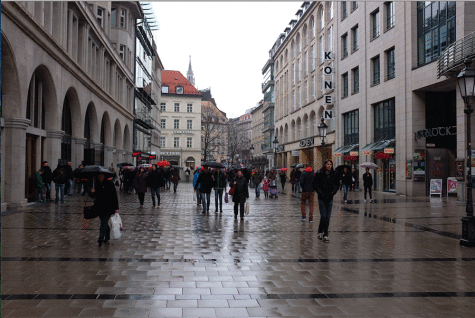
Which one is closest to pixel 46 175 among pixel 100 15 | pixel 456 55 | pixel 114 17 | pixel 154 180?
pixel 154 180

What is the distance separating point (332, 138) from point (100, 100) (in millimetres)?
22739

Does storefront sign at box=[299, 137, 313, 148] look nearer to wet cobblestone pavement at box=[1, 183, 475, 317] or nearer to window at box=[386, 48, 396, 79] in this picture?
window at box=[386, 48, 396, 79]

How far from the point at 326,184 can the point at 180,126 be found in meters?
72.8

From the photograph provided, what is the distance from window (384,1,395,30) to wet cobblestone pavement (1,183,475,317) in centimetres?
2160

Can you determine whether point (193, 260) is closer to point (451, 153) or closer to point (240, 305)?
point (240, 305)

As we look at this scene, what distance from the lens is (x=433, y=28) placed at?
2498 centimetres

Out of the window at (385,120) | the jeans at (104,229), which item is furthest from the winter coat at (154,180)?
the window at (385,120)

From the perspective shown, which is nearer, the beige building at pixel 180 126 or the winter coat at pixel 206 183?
the winter coat at pixel 206 183

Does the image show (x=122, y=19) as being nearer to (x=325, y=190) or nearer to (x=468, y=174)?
(x=325, y=190)

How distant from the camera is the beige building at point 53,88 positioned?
15078mm

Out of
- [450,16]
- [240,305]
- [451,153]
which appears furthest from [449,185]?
[240,305]

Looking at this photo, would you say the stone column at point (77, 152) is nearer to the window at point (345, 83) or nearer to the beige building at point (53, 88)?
the beige building at point (53, 88)

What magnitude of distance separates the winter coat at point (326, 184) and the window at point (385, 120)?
21274 mm

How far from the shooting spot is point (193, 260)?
295 inches
